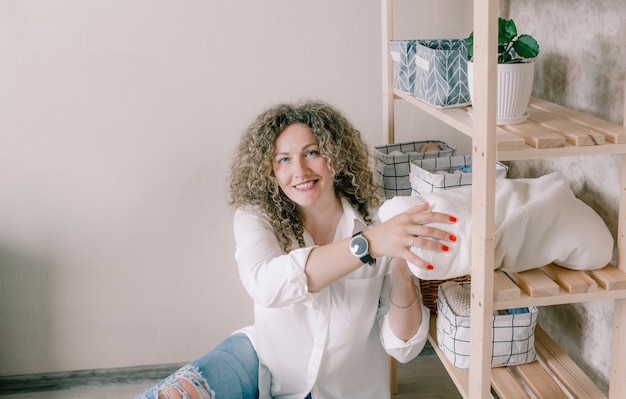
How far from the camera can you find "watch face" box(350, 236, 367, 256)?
154 centimetres

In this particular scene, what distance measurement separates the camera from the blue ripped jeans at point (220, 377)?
183 centimetres

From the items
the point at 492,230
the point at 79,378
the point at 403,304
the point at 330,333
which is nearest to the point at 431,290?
the point at 403,304

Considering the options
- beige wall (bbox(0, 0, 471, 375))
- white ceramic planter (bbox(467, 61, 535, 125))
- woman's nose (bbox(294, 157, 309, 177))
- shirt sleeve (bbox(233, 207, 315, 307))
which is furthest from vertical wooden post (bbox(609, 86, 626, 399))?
beige wall (bbox(0, 0, 471, 375))

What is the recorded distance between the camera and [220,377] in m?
1.91

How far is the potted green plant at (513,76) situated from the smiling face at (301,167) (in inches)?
22.0

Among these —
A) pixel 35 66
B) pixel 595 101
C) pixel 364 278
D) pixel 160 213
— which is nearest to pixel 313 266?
pixel 364 278

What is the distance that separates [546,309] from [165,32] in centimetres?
138

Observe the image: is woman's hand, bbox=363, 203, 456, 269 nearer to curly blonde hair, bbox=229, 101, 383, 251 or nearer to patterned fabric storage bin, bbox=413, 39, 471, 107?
patterned fabric storage bin, bbox=413, 39, 471, 107

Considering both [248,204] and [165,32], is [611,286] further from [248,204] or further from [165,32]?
[165,32]

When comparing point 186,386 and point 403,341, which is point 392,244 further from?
Answer: point 186,386

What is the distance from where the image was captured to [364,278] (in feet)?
6.19

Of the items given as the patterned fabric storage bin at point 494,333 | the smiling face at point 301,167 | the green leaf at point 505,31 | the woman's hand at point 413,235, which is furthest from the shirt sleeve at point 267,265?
the green leaf at point 505,31

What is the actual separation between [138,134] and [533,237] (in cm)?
133

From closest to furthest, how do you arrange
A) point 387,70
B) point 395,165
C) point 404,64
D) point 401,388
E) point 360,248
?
point 360,248
point 404,64
point 395,165
point 387,70
point 401,388
